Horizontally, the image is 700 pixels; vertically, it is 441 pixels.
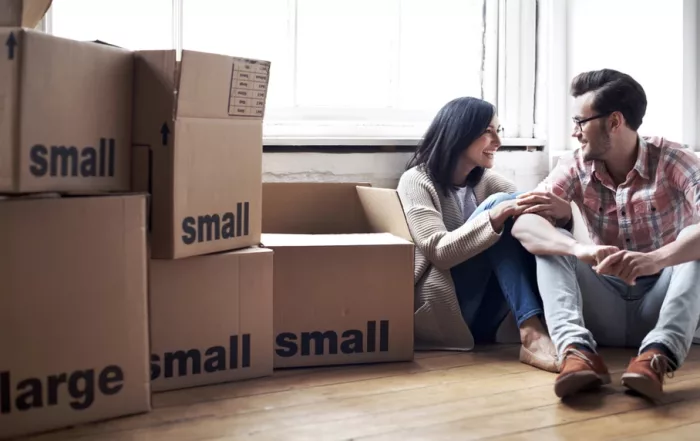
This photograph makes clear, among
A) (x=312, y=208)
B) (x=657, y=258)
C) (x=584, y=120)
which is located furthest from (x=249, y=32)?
(x=657, y=258)

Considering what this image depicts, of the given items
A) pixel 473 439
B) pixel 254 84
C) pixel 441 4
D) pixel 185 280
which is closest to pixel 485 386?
pixel 473 439

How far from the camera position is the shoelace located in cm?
176

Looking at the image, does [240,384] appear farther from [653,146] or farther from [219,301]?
[653,146]

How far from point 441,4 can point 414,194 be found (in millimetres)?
849

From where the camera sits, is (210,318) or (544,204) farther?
A: (544,204)

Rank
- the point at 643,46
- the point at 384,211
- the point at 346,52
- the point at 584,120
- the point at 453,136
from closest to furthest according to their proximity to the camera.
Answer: the point at 584,120
the point at 384,211
the point at 453,136
the point at 643,46
the point at 346,52

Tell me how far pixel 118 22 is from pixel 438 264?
1.19 m

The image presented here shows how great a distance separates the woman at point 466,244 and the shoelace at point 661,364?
0.26m

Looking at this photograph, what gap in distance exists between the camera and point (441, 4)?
279 cm

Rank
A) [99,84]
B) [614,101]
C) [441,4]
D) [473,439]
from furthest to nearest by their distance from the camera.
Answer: [441,4], [614,101], [99,84], [473,439]

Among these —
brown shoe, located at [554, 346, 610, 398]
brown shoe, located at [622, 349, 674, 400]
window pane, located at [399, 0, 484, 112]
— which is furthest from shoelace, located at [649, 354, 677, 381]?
window pane, located at [399, 0, 484, 112]

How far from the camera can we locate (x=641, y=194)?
2076 millimetres

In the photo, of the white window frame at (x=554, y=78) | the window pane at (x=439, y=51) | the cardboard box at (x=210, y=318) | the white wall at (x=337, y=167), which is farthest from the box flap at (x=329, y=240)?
the white window frame at (x=554, y=78)

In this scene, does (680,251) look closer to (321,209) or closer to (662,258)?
(662,258)
